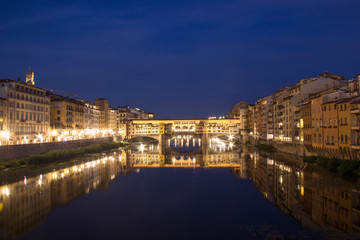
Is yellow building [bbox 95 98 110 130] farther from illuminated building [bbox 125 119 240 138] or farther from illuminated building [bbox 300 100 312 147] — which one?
illuminated building [bbox 300 100 312 147]

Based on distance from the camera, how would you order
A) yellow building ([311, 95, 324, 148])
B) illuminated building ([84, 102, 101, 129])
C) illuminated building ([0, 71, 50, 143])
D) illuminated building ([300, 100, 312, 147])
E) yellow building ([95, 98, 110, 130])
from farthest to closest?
yellow building ([95, 98, 110, 130]), illuminated building ([84, 102, 101, 129]), illuminated building ([0, 71, 50, 143]), illuminated building ([300, 100, 312, 147]), yellow building ([311, 95, 324, 148])

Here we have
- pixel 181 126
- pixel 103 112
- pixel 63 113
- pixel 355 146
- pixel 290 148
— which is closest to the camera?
pixel 355 146

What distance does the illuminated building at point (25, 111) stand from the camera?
32.9 metres

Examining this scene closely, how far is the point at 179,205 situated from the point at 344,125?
48.2ft

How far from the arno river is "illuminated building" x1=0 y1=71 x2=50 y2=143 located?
11.0 metres

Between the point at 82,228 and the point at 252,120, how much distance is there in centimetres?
5481

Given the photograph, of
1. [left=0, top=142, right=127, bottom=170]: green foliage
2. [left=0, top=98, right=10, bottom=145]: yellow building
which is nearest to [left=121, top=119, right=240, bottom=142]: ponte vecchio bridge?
[left=0, top=142, right=127, bottom=170]: green foliage

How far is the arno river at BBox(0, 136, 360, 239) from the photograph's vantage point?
12.5 metres

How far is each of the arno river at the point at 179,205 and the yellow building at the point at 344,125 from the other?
8.62ft

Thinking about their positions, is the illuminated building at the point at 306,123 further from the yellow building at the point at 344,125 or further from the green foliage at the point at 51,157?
the green foliage at the point at 51,157

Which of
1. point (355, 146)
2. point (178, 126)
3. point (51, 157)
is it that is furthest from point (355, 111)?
point (178, 126)

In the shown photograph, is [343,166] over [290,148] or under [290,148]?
under

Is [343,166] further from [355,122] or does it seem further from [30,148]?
[30,148]

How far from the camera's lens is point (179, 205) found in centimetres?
1673
